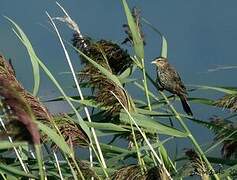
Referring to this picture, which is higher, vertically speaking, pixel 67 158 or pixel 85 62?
pixel 85 62

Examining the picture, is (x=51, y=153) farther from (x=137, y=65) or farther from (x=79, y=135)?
(x=137, y=65)

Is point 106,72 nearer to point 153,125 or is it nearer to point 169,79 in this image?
point 153,125

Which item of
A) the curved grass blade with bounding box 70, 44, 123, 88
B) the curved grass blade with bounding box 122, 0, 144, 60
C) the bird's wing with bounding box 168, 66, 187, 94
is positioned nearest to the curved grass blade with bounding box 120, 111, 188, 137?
the curved grass blade with bounding box 70, 44, 123, 88

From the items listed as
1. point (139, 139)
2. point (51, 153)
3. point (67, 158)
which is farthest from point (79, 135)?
point (139, 139)

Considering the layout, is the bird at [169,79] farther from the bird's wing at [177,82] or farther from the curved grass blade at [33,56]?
the curved grass blade at [33,56]

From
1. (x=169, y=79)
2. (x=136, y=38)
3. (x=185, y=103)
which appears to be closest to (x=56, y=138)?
(x=136, y=38)

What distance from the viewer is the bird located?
4410 millimetres

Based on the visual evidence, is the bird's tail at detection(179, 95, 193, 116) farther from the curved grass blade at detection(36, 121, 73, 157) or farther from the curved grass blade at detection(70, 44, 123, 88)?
the curved grass blade at detection(36, 121, 73, 157)

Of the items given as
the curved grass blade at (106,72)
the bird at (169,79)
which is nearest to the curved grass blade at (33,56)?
the curved grass blade at (106,72)

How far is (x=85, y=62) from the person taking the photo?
3.30m

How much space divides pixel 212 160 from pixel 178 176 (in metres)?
0.60

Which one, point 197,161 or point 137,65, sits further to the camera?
point 137,65

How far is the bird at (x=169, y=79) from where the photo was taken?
4410mm

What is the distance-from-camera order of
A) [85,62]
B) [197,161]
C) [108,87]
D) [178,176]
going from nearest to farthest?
[197,161] < [178,176] < [108,87] < [85,62]
